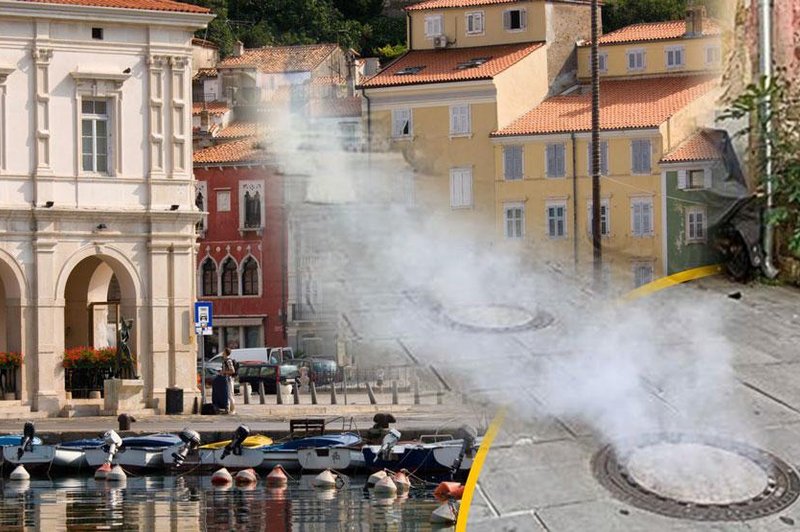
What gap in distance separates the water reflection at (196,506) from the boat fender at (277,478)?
0.57ft

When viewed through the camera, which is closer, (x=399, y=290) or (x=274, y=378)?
(x=399, y=290)

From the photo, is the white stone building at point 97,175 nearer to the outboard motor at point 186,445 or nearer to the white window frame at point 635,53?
the outboard motor at point 186,445

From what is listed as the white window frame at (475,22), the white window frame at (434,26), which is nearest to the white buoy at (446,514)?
the white window frame at (434,26)

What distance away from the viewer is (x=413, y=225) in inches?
154

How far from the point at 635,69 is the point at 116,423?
32.1 metres

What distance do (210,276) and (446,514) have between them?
131 feet

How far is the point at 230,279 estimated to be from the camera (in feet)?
203

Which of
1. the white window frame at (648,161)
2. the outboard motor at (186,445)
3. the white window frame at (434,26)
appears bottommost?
the outboard motor at (186,445)

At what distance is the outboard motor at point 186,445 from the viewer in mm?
33375

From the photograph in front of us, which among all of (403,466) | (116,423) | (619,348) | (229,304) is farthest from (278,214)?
(229,304)

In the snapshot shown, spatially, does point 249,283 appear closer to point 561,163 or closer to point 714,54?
point 561,163

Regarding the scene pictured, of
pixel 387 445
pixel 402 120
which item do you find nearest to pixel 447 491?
pixel 387 445

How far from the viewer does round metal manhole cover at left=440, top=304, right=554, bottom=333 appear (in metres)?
3.94

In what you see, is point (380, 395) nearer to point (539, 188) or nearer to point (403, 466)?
point (539, 188)
